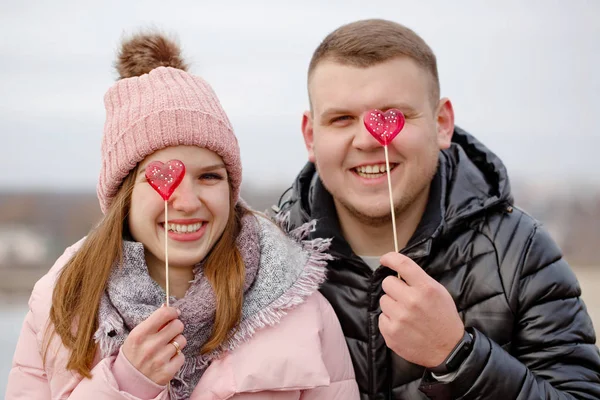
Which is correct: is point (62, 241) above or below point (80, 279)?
below

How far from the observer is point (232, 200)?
2.29 metres

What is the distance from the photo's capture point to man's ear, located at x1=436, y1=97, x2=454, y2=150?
2.56 m

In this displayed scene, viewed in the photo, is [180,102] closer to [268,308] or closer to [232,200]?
[232,200]

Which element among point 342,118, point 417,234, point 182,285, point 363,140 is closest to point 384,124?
point 363,140

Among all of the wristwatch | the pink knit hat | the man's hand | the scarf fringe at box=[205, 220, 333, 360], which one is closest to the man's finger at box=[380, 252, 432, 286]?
the man's hand

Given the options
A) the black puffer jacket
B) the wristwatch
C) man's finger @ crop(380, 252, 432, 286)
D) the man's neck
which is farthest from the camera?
the man's neck

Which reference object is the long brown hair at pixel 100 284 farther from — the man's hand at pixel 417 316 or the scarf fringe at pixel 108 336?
the man's hand at pixel 417 316

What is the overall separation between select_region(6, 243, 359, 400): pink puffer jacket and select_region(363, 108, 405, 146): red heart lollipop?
0.56 m

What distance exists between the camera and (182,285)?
7.25 ft

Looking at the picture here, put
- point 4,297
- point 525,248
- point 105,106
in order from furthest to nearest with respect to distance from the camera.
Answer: point 4,297, point 525,248, point 105,106

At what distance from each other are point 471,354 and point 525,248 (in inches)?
20.6

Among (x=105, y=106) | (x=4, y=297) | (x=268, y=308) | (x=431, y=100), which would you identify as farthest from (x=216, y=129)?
(x=4, y=297)

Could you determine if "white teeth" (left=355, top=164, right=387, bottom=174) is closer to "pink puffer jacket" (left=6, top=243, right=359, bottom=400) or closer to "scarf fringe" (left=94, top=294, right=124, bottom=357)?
"pink puffer jacket" (left=6, top=243, right=359, bottom=400)

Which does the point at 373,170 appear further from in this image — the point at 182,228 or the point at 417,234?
the point at 182,228
